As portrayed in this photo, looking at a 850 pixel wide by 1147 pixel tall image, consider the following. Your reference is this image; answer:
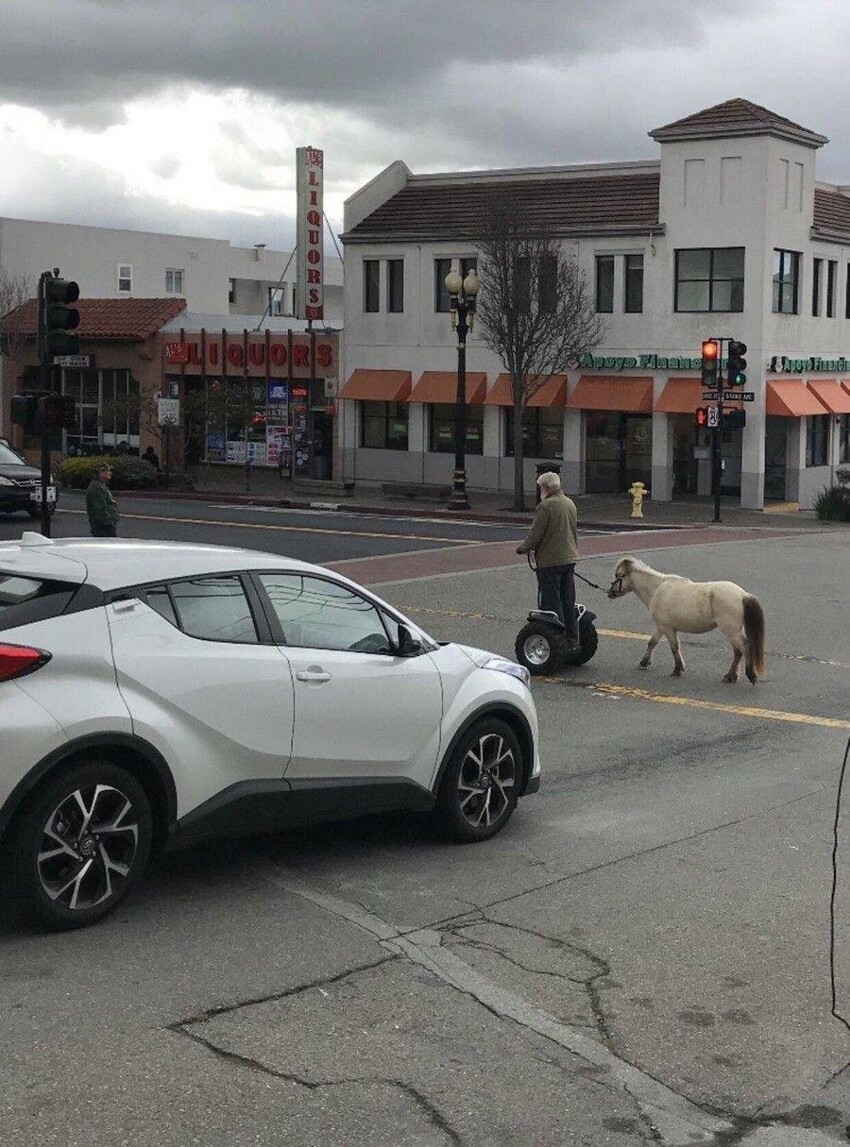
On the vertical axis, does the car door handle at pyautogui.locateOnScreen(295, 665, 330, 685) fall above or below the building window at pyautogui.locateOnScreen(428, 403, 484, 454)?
below

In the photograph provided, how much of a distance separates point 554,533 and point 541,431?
2998 cm

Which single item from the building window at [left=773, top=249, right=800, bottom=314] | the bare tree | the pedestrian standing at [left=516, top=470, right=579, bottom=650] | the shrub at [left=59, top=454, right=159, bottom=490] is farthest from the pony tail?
the shrub at [left=59, top=454, right=159, bottom=490]

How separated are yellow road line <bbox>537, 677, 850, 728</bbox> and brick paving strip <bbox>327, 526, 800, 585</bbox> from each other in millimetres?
8050

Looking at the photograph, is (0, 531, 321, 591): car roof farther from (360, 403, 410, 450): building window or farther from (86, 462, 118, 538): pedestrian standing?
(360, 403, 410, 450): building window

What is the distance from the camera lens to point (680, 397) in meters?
41.1

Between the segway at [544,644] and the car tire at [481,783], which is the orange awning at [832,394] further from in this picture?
the car tire at [481,783]

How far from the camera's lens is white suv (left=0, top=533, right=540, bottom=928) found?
674 centimetres

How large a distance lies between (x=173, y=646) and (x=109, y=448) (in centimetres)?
4790

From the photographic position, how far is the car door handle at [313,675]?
303 inches

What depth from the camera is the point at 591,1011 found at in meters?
6.28

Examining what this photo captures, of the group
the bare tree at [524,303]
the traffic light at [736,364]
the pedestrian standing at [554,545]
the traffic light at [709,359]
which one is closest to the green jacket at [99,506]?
the pedestrian standing at [554,545]

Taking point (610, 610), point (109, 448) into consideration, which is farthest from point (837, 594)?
point (109, 448)

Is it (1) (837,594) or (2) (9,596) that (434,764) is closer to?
(2) (9,596)

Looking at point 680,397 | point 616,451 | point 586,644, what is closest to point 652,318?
point 680,397
